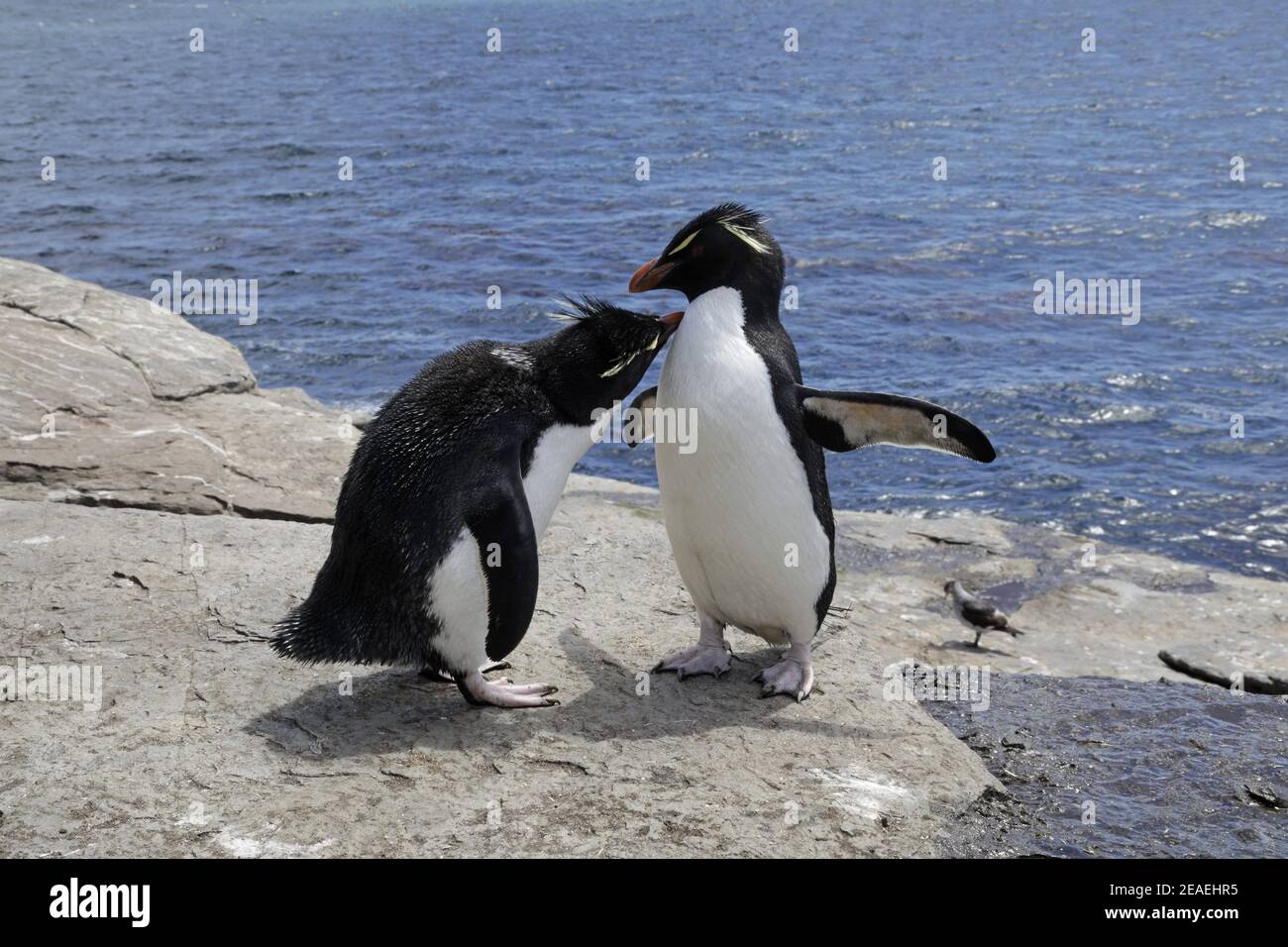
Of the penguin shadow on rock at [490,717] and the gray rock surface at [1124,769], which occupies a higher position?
the penguin shadow on rock at [490,717]

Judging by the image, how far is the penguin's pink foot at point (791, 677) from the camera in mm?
5023

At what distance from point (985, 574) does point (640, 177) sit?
13.1 meters

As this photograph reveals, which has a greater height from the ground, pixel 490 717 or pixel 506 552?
pixel 506 552

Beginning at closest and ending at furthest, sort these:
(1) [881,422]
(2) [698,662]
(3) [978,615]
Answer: (1) [881,422] → (2) [698,662] → (3) [978,615]

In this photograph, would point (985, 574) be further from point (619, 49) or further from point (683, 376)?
point (619, 49)

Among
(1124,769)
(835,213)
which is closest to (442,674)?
(1124,769)

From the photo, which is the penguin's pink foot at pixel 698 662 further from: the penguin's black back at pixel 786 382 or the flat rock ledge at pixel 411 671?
the penguin's black back at pixel 786 382

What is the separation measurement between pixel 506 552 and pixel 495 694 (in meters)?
0.55

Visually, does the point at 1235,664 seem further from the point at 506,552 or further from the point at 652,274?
the point at 506,552

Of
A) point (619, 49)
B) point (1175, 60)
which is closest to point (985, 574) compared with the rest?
point (1175, 60)

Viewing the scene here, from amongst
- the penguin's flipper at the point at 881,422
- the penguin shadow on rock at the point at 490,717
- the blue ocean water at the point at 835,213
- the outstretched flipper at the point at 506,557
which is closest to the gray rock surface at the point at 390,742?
the penguin shadow on rock at the point at 490,717

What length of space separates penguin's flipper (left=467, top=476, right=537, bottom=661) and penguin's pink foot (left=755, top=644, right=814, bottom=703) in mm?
1018

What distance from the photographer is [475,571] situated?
4.52 meters

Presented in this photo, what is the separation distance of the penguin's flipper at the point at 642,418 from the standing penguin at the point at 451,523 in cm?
72
